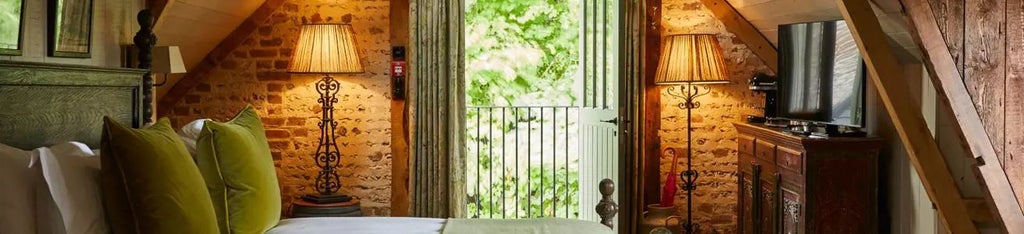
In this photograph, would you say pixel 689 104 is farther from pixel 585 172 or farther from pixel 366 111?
pixel 366 111

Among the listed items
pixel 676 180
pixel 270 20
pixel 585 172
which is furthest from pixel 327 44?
pixel 676 180

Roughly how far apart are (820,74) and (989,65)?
1414mm

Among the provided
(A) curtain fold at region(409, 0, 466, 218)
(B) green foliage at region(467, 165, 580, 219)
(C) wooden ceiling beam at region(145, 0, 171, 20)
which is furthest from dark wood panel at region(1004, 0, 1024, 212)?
(B) green foliage at region(467, 165, 580, 219)

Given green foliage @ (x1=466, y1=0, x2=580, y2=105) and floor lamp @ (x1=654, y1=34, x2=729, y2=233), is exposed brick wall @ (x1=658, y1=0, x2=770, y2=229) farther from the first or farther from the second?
green foliage @ (x1=466, y1=0, x2=580, y2=105)

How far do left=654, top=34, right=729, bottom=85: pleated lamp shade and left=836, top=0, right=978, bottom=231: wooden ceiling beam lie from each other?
1612 millimetres

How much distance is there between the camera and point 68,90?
10.9 feet

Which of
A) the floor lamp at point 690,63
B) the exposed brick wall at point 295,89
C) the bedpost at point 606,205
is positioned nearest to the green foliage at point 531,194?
the exposed brick wall at point 295,89

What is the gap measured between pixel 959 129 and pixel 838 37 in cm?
125

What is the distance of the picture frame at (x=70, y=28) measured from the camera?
3354 mm

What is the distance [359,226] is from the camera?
3.36 metres

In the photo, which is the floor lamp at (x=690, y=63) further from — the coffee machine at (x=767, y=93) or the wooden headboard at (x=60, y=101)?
the wooden headboard at (x=60, y=101)

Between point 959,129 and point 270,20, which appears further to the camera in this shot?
point 270,20

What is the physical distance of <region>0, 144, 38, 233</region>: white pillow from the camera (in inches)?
95.3

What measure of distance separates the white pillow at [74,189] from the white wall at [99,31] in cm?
58
